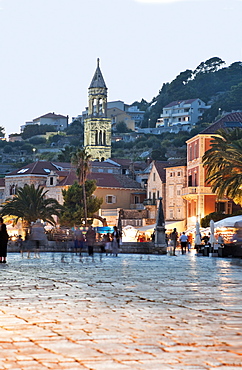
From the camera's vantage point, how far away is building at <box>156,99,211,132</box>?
19138 centimetres

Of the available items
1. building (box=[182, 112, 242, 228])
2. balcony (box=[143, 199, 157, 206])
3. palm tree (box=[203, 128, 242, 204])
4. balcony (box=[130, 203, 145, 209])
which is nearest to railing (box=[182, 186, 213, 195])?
building (box=[182, 112, 242, 228])

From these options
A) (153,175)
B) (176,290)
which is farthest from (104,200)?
(176,290)

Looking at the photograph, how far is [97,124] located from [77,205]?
6393cm

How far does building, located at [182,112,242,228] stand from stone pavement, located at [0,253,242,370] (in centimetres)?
5972

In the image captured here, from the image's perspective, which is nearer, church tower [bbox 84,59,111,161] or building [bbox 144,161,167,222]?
building [bbox 144,161,167,222]

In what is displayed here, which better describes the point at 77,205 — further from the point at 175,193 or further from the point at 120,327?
the point at 120,327

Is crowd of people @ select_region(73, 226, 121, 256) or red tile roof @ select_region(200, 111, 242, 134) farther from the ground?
red tile roof @ select_region(200, 111, 242, 134)

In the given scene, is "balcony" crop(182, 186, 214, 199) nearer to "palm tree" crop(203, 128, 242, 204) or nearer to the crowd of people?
"palm tree" crop(203, 128, 242, 204)

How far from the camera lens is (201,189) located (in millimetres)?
72938

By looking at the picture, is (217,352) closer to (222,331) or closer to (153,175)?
(222,331)

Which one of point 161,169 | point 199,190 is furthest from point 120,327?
point 161,169

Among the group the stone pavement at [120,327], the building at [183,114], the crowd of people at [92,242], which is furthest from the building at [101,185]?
the building at [183,114]

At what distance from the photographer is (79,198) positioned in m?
87.3

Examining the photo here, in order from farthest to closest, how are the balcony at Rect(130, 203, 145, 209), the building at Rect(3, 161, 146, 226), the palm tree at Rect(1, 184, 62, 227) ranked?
the balcony at Rect(130, 203, 145, 209) < the building at Rect(3, 161, 146, 226) < the palm tree at Rect(1, 184, 62, 227)
